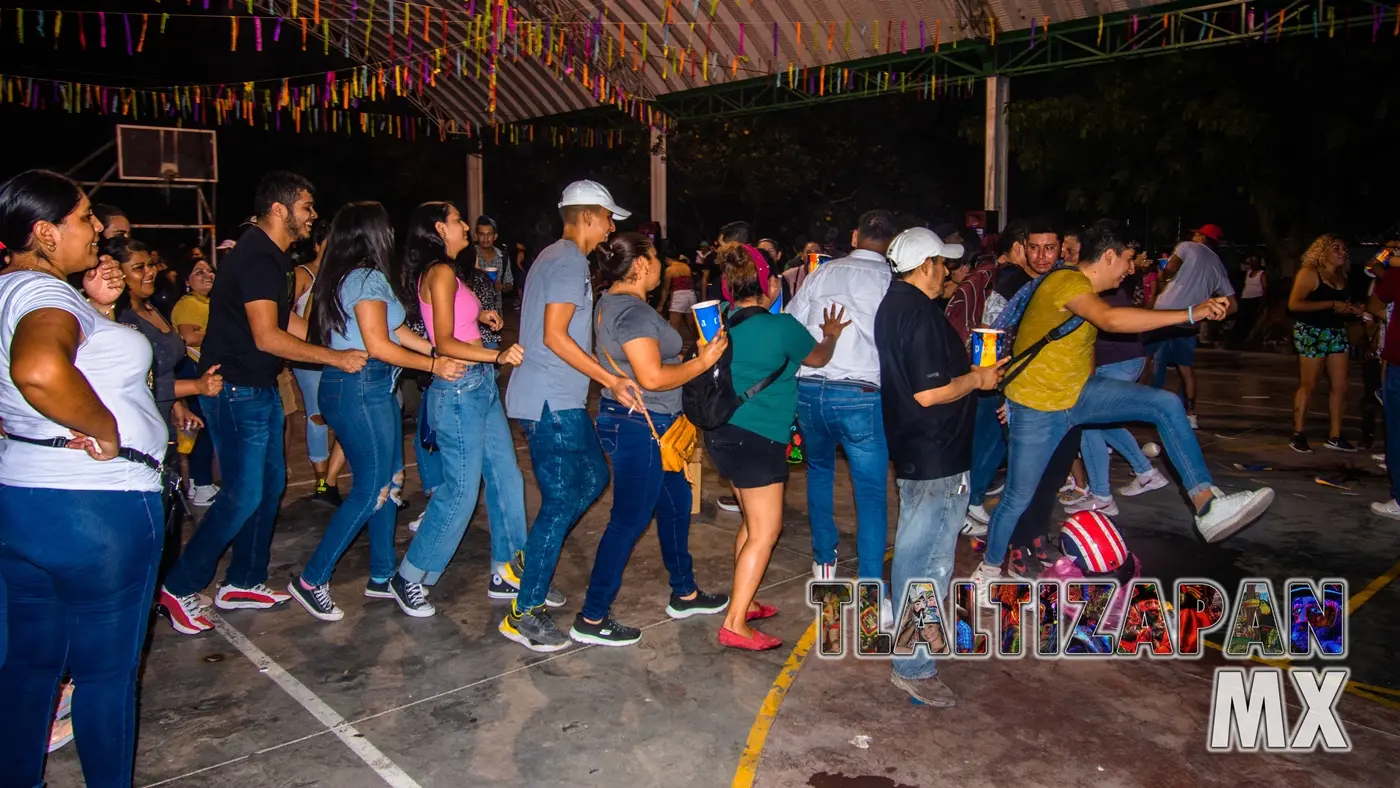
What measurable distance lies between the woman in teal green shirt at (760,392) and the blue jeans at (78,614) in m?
2.07

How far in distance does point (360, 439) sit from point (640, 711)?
179 centimetres

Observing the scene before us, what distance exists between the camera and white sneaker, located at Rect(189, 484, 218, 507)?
272 inches

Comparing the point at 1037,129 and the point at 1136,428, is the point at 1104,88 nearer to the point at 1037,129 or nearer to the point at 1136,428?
the point at 1037,129

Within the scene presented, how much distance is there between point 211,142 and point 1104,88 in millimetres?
16450

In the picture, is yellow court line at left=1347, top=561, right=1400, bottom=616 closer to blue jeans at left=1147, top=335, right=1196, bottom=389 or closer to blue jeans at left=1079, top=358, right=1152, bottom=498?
blue jeans at left=1079, top=358, right=1152, bottom=498

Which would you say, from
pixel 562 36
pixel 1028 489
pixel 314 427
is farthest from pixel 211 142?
pixel 1028 489

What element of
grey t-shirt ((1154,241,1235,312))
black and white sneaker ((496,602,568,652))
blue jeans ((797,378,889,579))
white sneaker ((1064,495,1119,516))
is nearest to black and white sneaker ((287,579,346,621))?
black and white sneaker ((496,602,568,652))

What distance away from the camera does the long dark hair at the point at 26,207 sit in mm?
2674

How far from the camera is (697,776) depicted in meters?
3.38

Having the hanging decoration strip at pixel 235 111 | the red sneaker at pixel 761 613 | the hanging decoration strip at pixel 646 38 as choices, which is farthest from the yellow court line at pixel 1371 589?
the hanging decoration strip at pixel 235 111

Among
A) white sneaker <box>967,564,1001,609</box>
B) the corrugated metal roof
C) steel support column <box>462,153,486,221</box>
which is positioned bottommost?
white sneaker <box>967,564,1001,609</box>

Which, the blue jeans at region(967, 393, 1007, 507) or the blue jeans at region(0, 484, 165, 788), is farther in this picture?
the blue jeans at region(967, 393, 1007, 507)

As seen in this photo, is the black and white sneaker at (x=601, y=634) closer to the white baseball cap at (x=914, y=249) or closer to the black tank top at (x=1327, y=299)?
the white baseball cap at (x=914, y=249)

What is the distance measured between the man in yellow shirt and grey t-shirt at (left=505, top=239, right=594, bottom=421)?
2.05 m
